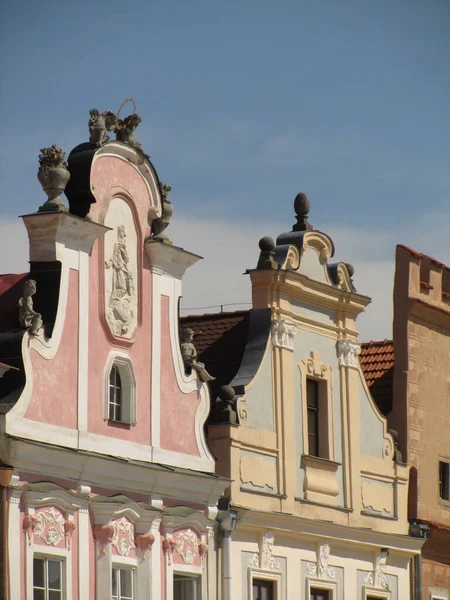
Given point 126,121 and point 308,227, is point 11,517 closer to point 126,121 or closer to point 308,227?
point 126,121

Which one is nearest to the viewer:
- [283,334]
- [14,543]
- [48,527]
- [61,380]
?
[14,543]

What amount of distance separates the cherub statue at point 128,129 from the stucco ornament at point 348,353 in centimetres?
668

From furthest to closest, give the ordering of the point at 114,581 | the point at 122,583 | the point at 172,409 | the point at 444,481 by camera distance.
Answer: the point at 444,481 < the point at 172,409 < the point at 122,583 < the point at 114,581

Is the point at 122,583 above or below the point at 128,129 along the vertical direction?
below

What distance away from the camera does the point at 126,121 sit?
29.5 metres

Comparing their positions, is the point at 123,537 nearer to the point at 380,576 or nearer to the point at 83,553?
the point at 83,553

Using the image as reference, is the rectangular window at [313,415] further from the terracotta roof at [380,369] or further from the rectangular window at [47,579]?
the rectangular window at [47,579]

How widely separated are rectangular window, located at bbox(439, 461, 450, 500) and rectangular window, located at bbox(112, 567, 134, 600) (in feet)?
32.9

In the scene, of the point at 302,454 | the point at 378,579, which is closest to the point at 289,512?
the point at 302,454

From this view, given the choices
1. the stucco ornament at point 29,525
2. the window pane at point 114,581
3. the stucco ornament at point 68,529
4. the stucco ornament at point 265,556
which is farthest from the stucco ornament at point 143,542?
the stucco ornament at point 265,556

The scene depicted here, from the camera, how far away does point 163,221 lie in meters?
30.0

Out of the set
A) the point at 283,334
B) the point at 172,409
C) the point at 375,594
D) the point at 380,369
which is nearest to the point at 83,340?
the point at 172,409

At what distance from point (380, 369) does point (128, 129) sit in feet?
32.7

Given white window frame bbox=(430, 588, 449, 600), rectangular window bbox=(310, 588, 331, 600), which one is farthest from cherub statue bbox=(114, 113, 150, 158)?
white window frame bbox=(430, 588, 449, 600)
